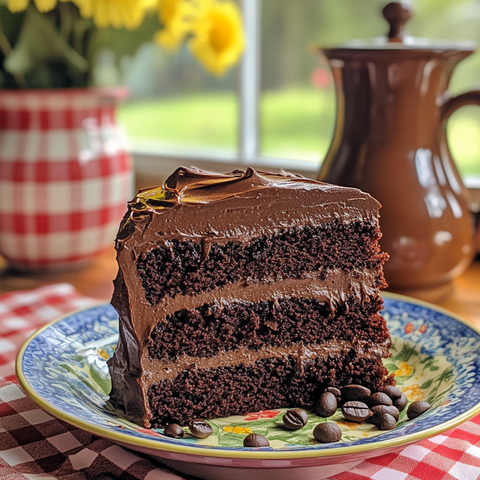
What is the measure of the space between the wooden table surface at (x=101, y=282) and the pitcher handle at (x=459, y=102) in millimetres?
516

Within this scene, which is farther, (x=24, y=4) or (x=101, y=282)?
(x=101, y=282)

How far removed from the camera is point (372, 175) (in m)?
1.65

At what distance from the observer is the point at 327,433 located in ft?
3.61

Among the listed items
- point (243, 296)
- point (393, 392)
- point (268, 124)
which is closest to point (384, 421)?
point (393, 392)

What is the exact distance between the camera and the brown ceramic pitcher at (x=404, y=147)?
5.27 ft

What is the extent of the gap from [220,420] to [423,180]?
806mm

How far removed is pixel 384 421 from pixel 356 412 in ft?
0.20

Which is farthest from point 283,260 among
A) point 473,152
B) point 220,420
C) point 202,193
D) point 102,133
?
point 473,152

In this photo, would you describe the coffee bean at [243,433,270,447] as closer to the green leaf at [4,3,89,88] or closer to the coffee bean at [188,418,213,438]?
the coffee bean at [188,418,213,438]

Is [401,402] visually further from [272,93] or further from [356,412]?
[272,93]

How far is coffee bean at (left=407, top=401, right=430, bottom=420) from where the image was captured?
1.17 metres

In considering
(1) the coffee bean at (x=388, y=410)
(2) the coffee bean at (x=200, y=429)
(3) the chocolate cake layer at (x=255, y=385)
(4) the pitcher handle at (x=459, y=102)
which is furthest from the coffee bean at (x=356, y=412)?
(4) the pitcher handle at (x=459, y=102)

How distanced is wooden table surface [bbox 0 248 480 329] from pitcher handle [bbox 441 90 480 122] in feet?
1.69

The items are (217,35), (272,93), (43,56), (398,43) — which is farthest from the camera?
(272,93)
